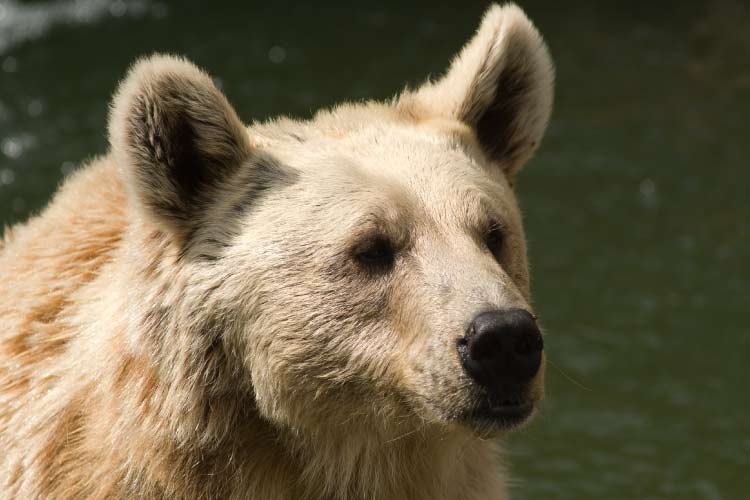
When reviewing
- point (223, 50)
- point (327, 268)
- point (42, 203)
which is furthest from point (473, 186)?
point (223, 50)

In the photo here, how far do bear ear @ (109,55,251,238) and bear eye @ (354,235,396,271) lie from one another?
2.22 feet

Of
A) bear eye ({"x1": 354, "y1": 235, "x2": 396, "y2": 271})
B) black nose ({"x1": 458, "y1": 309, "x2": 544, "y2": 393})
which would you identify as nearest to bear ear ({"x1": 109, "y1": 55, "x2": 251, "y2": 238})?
bear eye ({"x1": 354, "y1": 235, "x2": 396, "y2": 271})

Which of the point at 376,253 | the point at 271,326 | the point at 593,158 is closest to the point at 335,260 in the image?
the point at 376,253

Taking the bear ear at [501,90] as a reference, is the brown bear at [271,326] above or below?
below

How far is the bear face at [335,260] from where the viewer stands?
13.4 feet

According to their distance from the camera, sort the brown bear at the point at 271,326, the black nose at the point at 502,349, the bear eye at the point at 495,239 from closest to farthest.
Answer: the black nose at the point at 502,349
the brown bear at the point at 271,326
the bear eye at the point at 495,239

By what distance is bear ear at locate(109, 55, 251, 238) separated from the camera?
432 cm

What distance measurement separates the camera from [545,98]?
521cm

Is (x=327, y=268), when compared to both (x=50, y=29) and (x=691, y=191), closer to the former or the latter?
(x=691, y=191)

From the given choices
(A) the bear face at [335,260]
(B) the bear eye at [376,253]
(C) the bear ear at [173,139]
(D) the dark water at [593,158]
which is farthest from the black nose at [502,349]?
(D) the dark water at [593,158]

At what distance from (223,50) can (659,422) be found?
721cm

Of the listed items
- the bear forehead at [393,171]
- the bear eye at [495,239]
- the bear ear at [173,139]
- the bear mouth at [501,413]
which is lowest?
the bear mouth at [501,413]

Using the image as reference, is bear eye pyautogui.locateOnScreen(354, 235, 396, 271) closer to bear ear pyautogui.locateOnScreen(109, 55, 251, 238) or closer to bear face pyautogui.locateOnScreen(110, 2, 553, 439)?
bear face pyautogui.locateOnScreen(110, 2, 553, 439)

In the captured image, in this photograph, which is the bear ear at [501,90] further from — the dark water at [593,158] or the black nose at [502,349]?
the dark water at [593,158]
